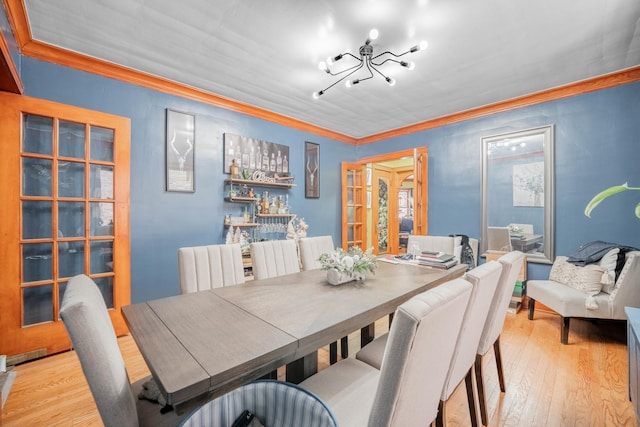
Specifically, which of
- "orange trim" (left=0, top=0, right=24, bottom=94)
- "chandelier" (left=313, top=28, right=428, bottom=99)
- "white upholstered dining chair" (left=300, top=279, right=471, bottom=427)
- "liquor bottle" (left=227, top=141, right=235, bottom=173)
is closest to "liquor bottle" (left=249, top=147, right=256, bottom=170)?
"liquor bottle" (left=227, top=141, right=235, bottom=173)

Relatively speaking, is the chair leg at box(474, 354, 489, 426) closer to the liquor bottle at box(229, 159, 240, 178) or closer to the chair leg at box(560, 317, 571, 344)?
the chair leg at box(560, 317, 571, 344)

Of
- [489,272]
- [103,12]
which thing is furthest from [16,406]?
[489,272]

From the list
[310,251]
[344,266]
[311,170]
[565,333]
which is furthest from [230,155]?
[565,333]

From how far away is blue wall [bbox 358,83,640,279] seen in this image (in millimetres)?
2777

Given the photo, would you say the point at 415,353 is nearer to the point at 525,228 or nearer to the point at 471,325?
the point at 471,325

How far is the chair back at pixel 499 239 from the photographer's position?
11.3 ft

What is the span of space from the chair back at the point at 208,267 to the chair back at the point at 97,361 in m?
1.05

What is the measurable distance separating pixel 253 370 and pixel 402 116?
12.8 feet

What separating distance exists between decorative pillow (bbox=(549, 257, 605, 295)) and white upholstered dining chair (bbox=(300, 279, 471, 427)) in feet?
8.64

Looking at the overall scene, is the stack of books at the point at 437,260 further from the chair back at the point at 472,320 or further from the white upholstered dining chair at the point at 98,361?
the white upholstered dining chair at the point at 98,361

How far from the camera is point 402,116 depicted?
399cm

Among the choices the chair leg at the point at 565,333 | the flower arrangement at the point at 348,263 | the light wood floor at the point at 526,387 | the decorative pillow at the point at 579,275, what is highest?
the flower arrangement at the point at 348,263

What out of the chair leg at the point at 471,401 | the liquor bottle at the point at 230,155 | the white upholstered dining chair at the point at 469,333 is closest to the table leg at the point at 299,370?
the white upholstered dining chair at the point at 469,333

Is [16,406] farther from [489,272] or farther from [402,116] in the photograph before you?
[402,116]
